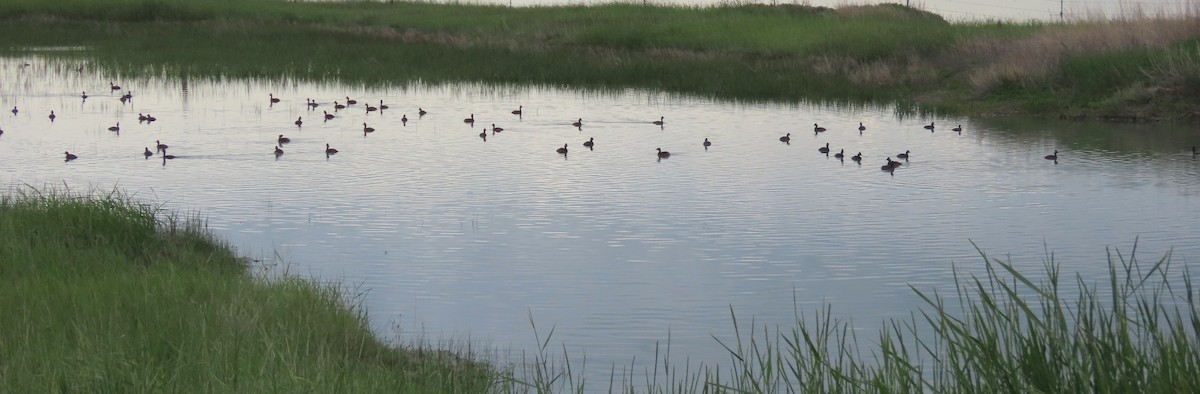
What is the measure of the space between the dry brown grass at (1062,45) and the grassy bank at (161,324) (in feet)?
60.9

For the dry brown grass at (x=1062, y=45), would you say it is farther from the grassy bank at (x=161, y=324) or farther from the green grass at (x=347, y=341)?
the grassy bank at (x=161, y=324)

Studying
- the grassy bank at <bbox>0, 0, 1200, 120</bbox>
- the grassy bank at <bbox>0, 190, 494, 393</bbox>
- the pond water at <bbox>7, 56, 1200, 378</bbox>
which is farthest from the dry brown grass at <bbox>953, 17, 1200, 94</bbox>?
the grassy bank at <bbox>0, 190, 494, 393</bbox>

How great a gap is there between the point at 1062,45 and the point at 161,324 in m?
22.8

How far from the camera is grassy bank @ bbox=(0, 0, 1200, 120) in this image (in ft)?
80.6

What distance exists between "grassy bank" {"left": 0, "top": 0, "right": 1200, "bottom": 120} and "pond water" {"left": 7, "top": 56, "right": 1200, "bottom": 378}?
2.28 metres

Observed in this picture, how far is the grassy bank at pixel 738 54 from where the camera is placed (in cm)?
2458

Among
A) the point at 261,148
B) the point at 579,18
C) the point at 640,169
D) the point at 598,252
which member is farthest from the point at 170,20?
the point at 598,252

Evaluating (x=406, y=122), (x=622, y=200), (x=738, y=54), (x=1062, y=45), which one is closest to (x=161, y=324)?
(x=622, y=200)

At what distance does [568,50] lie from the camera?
Answer: 35656 millimetres

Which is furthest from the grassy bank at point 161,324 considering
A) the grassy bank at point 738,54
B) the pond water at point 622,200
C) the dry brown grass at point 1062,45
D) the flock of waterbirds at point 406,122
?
the dry brown grass at point 1062,45

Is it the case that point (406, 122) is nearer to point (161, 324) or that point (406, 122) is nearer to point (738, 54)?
point (738, 54)

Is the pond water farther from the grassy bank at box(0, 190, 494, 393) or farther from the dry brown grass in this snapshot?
the dry brown grass

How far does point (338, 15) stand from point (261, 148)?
124 feet

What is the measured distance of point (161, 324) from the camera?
267 inches
